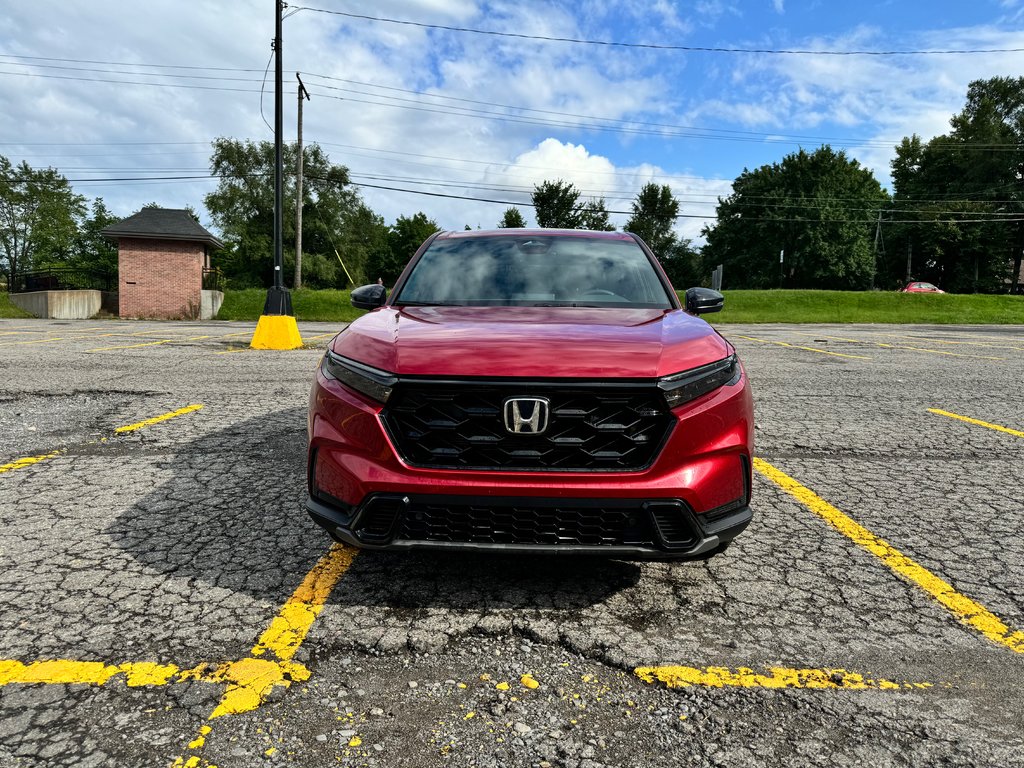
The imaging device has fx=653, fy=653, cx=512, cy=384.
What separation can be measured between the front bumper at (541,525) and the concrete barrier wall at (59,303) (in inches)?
1324

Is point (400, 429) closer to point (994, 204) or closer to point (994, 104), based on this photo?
point (994, 204)

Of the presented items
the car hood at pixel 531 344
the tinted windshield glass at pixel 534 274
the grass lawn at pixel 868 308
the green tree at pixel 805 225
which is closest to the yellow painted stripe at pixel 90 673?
the car hood at pixel 531 344

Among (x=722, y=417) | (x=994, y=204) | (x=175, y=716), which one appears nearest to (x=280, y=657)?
(x=175, y=716)

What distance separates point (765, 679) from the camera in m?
2.06

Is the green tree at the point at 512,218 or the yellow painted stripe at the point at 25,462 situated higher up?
the green tree at the point at 512,218

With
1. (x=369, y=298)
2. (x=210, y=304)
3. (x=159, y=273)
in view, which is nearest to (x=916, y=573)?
(x=369, y=298)

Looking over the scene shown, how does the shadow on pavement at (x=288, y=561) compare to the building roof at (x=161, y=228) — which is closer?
the shadow on pavement at (x=288, y=561)

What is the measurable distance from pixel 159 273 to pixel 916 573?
3427cm

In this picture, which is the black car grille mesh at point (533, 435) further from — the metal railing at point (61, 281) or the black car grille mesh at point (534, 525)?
the metal railing at point (61, 281)

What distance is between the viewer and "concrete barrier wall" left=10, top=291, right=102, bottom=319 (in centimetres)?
2917

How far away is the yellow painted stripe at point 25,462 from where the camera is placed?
4250mm

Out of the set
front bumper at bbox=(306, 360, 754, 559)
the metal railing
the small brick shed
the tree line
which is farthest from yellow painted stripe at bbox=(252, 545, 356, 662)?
the tree line

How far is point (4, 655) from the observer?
2121mm

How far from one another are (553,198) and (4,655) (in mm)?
68973
